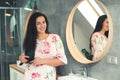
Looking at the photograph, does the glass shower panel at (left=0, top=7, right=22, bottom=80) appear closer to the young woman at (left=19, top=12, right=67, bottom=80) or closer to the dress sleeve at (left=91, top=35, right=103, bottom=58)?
the young woman at (left=19, top=12, right=67, bottom=80)

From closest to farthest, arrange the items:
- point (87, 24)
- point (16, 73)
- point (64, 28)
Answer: point (87, 24) < point (64, 28) < point (16, 73)

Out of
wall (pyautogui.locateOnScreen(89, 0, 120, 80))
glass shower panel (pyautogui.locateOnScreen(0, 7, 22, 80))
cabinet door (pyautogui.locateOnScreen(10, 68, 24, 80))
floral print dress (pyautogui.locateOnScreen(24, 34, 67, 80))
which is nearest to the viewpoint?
wall (pyautogui.locateOnScreen(89, 0, 120, 80))

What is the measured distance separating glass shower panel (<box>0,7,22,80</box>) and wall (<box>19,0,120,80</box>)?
2.33ft

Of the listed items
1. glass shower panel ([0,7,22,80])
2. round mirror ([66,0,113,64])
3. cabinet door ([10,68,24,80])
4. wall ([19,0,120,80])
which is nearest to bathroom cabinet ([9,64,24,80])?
cabinet door ([10,68,24,80])

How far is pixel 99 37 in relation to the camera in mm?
2209

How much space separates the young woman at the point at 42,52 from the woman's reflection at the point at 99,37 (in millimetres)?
307

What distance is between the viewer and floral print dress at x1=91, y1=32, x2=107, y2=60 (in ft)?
7.02

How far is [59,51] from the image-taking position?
2.24 m

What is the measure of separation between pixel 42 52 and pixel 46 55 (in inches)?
A: 1.9

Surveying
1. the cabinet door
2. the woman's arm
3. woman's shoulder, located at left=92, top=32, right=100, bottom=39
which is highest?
woman's shoulder, located at left=92, top=32, right=100, bottom=39

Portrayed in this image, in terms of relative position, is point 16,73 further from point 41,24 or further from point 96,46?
point 96,46

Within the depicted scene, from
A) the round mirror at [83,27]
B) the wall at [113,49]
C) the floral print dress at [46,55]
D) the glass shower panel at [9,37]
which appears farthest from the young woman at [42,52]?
the glass shower panel at [9,37]

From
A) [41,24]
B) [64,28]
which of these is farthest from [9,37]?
[41,24]

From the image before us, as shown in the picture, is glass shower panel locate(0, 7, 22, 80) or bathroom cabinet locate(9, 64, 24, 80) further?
glass shower panel locate(0, 7, 22, 80)
